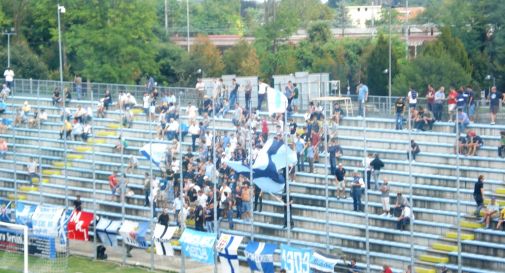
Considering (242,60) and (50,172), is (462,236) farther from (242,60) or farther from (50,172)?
(242,60)

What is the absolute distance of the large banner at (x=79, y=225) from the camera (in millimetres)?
43250

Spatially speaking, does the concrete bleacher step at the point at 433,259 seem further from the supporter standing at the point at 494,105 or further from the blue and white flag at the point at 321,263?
the supporter standing at the point at 494,105

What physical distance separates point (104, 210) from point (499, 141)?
14.6m

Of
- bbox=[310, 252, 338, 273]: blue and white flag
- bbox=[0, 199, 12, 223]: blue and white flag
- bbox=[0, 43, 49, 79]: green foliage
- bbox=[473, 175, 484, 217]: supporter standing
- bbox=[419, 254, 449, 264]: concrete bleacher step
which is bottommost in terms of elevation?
bbox=[419, 254, 449, 264]: concrete bleacher step

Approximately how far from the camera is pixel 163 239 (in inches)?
1601

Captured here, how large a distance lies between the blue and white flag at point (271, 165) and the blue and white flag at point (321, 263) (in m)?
4.21

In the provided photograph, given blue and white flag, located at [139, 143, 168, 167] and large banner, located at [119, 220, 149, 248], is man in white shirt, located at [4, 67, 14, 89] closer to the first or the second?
blue and white flag, located at [139, 143, 168, 167]

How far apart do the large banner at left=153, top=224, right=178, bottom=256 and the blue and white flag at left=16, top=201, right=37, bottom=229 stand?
16.5ft

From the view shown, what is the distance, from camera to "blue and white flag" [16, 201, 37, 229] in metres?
43.9

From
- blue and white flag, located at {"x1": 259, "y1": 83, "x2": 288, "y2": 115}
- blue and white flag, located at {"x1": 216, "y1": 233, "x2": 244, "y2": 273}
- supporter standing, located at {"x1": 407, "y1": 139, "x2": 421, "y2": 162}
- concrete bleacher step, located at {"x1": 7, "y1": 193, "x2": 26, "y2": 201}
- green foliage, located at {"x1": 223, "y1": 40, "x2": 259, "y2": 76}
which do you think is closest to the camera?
blue and white flag, located at {"x1": 216, "y1": 233, "x2": 244, "y2": 273}

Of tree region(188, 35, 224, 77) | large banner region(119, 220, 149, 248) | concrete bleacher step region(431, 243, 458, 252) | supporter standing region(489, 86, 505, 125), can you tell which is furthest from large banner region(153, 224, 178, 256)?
tree region(188, 35, 224, 77)

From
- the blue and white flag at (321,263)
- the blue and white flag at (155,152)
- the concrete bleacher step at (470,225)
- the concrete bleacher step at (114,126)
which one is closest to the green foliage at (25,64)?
the concrete bleacher step at (114,126)

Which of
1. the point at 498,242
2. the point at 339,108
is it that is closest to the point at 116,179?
the point at 339,108

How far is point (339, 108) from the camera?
152 feet
